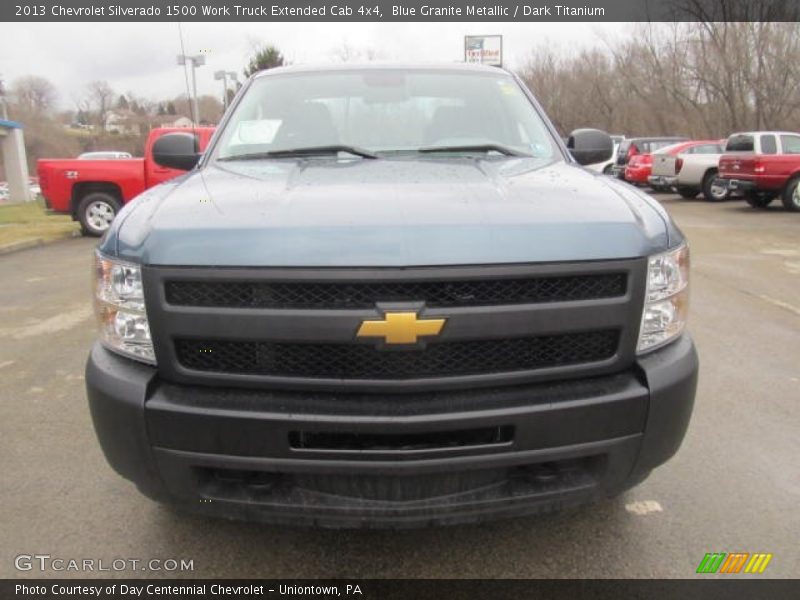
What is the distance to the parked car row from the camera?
14.0 m

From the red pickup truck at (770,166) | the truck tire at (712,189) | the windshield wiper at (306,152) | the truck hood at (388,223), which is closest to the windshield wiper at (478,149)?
the windshield wiper at (306,152)

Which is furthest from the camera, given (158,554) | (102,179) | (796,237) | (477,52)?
(477,52)

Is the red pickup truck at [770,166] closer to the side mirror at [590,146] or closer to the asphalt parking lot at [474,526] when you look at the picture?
the asphalt parking lot at [474,526]

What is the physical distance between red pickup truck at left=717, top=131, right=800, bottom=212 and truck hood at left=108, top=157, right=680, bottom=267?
13.7 meters

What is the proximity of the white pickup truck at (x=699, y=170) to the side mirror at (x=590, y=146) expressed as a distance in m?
15.4

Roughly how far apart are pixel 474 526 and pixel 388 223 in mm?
1355

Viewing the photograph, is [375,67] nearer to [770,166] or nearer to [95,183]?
[95,183]

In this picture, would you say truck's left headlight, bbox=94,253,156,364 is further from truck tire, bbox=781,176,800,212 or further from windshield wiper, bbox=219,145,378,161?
truck tire, bbox=781,176,800,212

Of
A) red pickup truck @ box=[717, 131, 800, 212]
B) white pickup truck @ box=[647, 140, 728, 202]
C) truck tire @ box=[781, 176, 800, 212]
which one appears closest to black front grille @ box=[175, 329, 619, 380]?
red pickup truck @ box=[717, 131, 800, 212]

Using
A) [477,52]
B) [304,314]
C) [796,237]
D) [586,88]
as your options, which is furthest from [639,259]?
[586,88]

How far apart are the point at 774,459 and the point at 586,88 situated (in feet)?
176

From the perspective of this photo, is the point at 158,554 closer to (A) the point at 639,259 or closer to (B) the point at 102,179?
(A) the point at 639,259

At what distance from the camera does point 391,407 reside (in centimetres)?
190

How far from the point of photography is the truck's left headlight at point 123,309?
6.51 feet
